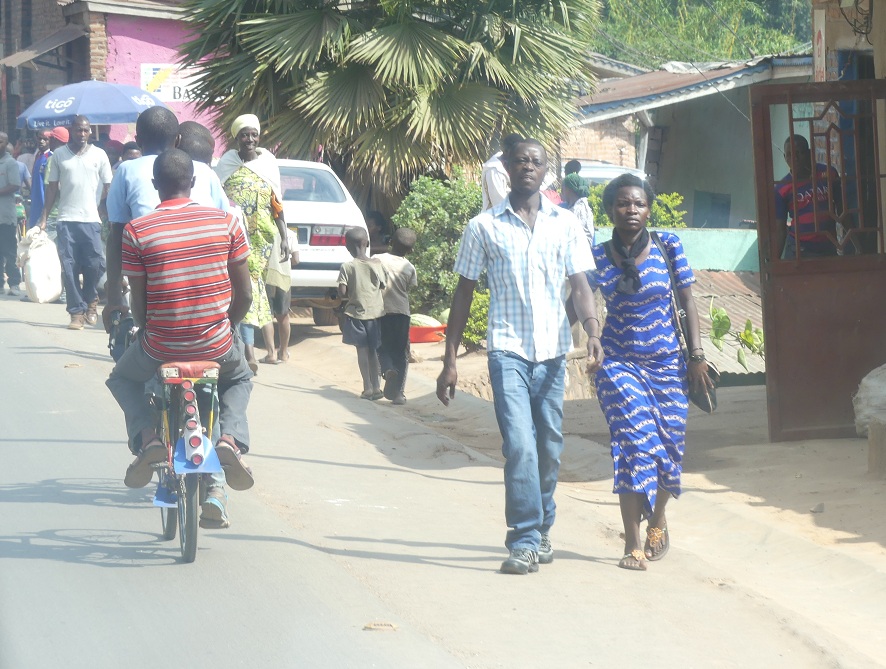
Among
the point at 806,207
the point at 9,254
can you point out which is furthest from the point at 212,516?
the point at 9,254

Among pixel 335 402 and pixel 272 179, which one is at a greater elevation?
pixel 272 179

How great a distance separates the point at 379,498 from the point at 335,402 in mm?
3116

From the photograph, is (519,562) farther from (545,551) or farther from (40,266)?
(40,266)

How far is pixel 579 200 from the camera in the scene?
11117mm

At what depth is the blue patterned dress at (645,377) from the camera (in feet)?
18.3

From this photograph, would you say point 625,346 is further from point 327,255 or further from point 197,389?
point 327,255

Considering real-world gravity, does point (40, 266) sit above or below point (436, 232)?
below

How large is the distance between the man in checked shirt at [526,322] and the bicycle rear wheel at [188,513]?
1.14 metres

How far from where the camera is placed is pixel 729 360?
1130 cm

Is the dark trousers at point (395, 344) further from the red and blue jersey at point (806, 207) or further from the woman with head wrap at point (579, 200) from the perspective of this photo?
the red and blue jersey at point (806, 207)

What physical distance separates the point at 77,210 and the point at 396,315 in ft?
13.8

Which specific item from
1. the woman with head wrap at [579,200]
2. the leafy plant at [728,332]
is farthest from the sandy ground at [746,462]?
the woman with head wrap at [579,200]

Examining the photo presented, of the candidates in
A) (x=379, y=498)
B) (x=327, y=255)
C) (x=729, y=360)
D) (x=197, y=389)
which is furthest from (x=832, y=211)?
(x=327, y=255)

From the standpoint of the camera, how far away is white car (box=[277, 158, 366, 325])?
12.7 meters
